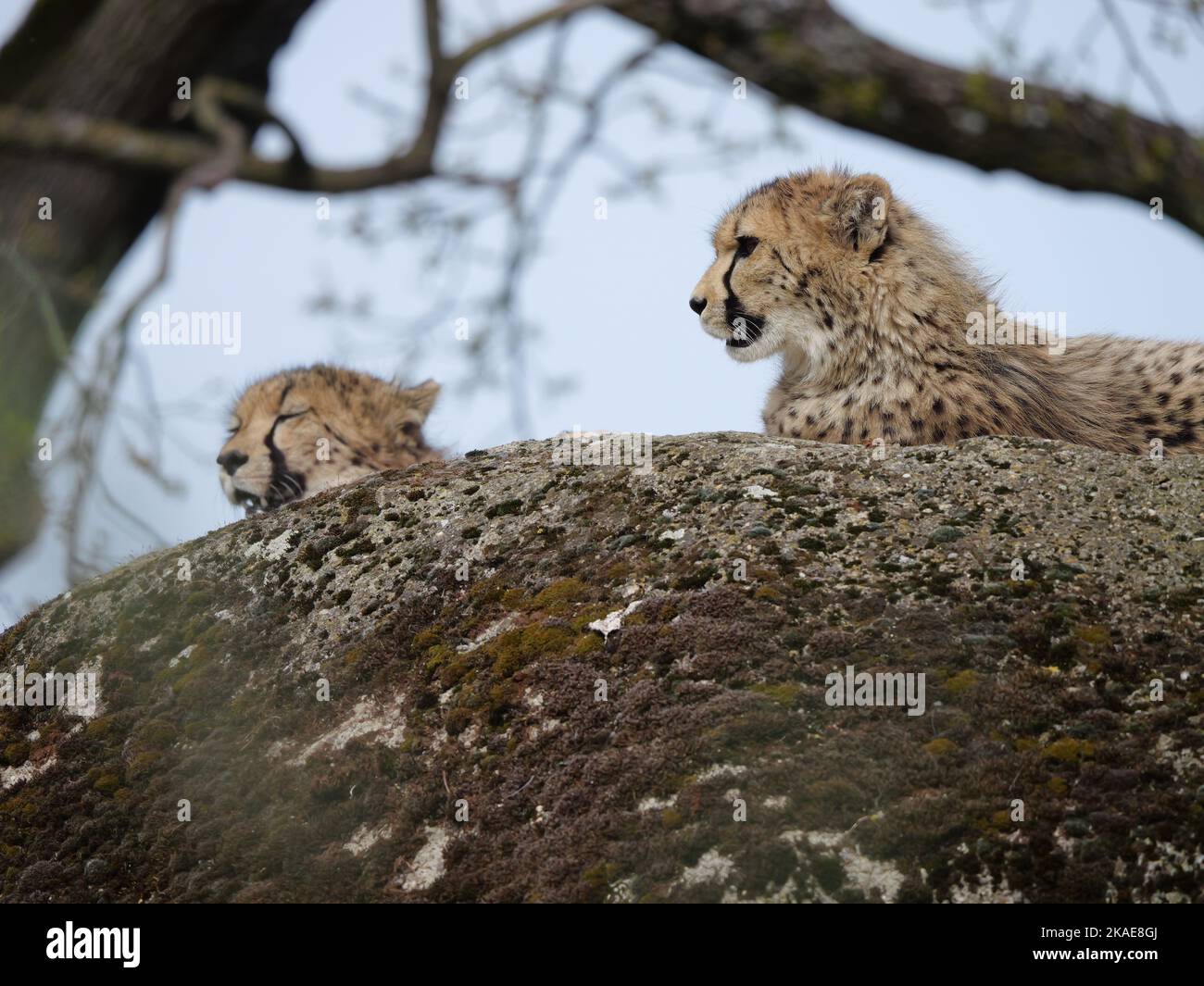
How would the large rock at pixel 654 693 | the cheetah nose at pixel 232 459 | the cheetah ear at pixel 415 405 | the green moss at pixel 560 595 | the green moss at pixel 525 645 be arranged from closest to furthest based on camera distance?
the large rock at pixel 654 693
the green moss at pixel 525 645
the green moss at pixel 560 595
the cheetah nose at pixel 232 459
the cheetah ear at pixel 415 405

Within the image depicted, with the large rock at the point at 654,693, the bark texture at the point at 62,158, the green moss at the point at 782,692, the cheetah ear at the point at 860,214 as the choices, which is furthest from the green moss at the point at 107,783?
the cheetah ear at the point at 860,214

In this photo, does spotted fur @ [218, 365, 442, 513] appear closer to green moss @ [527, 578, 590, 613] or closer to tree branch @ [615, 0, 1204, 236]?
green moss @ [527, 578, 590, 613]

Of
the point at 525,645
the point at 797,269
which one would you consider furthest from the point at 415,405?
the point at 525,645

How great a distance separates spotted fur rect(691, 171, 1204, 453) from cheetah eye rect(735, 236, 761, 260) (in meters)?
0.01

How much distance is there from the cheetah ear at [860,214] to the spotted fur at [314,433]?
3.43m

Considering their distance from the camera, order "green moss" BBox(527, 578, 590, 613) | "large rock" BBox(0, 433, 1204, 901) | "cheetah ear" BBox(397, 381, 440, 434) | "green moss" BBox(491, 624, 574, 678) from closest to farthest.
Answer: "large rock" BBox(0, 433, 1204, 901) < "green moss" BBox(491, 624, 574, 678) < "green moss" BBox(527, 578, 590, 613) < "cheetah ear" BBox(397, 381, 440, 434)

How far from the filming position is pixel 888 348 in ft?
26.8

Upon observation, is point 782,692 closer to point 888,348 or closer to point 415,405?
point 888,348

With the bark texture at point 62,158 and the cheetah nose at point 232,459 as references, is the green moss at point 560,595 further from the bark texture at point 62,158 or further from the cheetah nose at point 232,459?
the cheetah nose at point 232,459

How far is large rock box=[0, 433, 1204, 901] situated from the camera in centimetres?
436

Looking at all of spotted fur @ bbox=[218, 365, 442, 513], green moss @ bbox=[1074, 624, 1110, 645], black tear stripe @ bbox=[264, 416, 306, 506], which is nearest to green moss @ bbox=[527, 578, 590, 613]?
green moss @ bbox=[1074, 624, 1110, 645]

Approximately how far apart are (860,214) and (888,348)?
957 millimetres

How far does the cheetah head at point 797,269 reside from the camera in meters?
8.46
